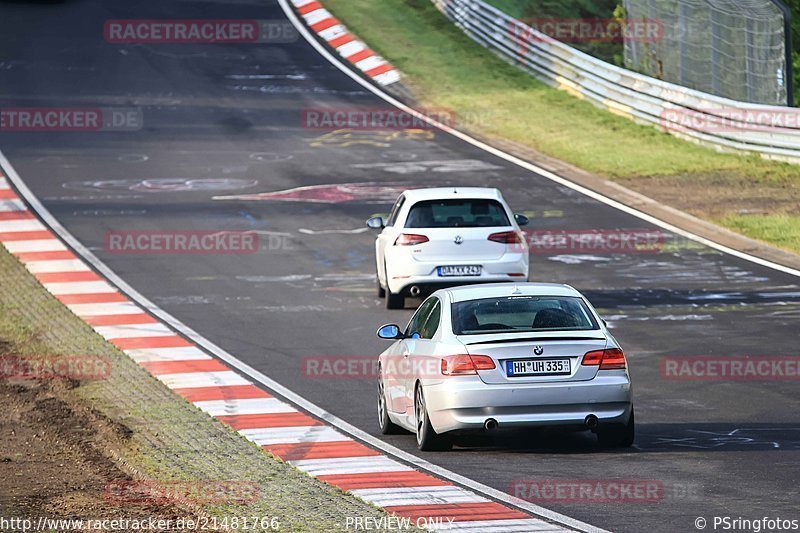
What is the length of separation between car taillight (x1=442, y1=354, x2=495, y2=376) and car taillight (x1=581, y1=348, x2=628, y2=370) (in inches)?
31.1

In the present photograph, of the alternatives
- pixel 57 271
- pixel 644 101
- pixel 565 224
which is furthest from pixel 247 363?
pixel 644 101

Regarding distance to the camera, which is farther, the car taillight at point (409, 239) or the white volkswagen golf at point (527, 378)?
the car taillight at point (409, 239)

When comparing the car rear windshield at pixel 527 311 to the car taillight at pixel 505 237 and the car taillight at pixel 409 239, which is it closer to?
the car taillight at pixel 505 237

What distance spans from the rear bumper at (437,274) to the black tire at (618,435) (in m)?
7.85

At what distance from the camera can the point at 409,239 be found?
68.5 feet

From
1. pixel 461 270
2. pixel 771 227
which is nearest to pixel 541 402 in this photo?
pixel 461 270

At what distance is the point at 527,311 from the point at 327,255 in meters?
12.1

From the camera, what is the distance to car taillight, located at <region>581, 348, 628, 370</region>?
40.2 ft

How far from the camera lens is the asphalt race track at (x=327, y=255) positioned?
12.3 meters

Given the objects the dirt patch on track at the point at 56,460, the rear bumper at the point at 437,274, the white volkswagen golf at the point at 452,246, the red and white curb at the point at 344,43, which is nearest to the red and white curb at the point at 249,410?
the dirt patch on track at the point at 56,460

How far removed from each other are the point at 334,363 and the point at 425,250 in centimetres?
386

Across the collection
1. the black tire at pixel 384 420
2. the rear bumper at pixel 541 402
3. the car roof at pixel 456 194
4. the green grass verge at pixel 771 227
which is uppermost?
the rear bumper at pixel 541 402

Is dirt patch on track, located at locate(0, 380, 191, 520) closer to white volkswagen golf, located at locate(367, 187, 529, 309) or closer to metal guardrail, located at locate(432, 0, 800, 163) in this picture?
white volkswagen golf, located at locate(367, 187, 529, 309)

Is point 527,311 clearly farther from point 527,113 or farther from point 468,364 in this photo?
point 527,113
